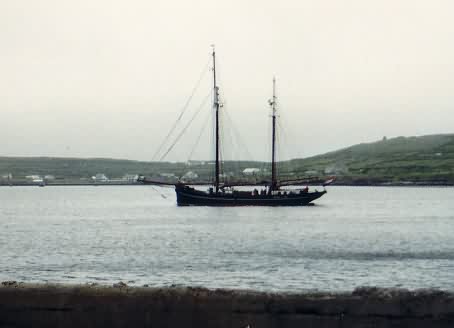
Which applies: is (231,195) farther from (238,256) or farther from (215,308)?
(215,308)

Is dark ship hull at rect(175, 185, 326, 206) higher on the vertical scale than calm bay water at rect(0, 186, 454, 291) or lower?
higher

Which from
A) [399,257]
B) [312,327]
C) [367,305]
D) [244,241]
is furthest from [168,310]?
[244,241]

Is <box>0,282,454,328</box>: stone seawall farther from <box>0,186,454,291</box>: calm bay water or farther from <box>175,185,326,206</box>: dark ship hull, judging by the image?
<box>175,185,326,206</box>: dark ship hull

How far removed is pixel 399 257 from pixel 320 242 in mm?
12281

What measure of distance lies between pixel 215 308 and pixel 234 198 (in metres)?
91.1

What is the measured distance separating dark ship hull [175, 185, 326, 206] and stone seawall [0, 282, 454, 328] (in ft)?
294

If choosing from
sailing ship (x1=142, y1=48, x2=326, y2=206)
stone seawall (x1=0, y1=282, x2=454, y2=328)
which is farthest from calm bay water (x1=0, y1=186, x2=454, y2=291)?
sailing ship (x1=142, y1=48, x2=326, y2=206)

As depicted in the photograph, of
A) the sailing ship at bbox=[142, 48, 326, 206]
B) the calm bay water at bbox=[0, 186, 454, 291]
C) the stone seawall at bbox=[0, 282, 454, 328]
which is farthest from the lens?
the sailing ship at bbox=[142, 48, 326, 206]

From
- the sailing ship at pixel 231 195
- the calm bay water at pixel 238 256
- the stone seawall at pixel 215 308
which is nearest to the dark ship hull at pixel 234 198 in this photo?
the sailing ship at pixel 231 195

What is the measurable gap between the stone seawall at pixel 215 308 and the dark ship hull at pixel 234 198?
294ft

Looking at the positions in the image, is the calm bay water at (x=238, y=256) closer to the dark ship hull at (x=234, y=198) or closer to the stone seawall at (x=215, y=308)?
the stone seawall at (x=215, y=308)

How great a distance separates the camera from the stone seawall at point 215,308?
7102 millimetres

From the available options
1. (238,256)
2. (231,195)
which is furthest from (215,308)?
(231,195)

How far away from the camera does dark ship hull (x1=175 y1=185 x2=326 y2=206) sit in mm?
97750
